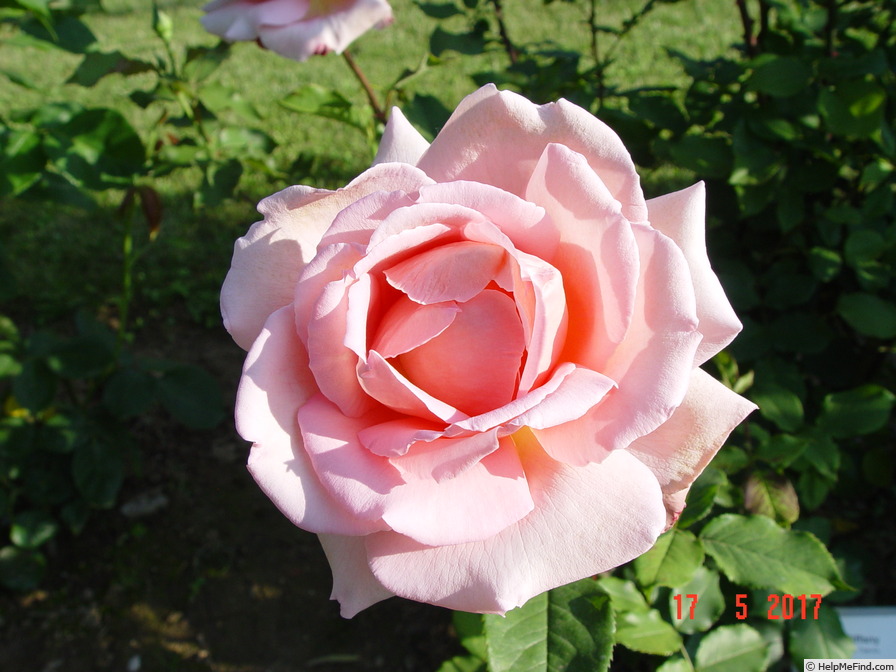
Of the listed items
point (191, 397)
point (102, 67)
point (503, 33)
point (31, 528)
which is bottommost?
point (31, 528)

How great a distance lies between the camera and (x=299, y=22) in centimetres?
124

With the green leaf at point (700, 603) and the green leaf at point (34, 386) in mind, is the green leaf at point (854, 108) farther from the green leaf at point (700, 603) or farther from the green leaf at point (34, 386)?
the green leaf at point (34, 386)

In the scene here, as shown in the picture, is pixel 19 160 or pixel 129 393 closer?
pixel 19 160

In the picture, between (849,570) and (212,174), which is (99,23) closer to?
(212,174)

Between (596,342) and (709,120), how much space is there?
107 centimetres

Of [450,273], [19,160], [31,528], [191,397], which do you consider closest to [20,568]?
[31,528]

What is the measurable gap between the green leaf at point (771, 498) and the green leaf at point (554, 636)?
1.48ft

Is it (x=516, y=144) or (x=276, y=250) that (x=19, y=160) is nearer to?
(x=276, y=250)

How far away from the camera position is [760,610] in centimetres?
119

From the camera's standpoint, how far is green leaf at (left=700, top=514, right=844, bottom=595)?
0.96m

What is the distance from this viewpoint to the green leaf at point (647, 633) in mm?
1009

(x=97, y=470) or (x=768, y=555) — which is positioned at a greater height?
(x=768, y=555)

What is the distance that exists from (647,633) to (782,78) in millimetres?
1032

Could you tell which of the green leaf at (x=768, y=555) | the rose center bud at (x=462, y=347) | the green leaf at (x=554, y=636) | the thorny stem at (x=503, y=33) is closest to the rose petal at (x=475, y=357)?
the rose center bud at (x=462, y=347)
